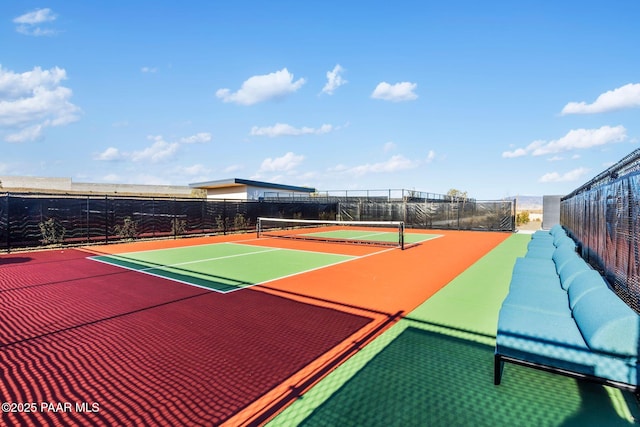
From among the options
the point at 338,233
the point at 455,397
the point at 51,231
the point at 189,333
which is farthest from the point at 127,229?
the point at 455,397

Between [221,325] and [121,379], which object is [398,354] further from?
[121,379]

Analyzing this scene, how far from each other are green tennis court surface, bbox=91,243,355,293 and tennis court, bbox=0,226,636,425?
0.08 m

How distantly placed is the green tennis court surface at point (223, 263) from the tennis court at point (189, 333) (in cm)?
8

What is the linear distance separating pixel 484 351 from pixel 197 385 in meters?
3.02

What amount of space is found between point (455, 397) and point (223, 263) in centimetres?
744

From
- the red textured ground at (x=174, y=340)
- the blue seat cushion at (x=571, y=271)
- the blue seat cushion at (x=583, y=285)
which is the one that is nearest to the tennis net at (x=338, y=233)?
the red textured ground at (x=174, y=340)

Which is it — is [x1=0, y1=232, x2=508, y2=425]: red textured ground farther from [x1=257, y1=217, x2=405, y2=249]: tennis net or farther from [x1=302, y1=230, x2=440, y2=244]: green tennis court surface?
[x1=302, y1=230, x2=440, y2=244]: green tennis court surface

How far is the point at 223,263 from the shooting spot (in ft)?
30.0

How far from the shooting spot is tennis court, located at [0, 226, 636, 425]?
2.75 m

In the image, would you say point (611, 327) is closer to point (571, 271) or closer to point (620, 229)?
point (620, 229)

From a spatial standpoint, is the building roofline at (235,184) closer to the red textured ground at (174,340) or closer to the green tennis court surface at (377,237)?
the green tennis court surface at (377,237)

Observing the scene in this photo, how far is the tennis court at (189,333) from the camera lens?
2.75m

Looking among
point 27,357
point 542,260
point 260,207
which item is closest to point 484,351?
point 542,260

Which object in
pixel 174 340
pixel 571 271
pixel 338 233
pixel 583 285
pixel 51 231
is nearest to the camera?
pixel 583 285
